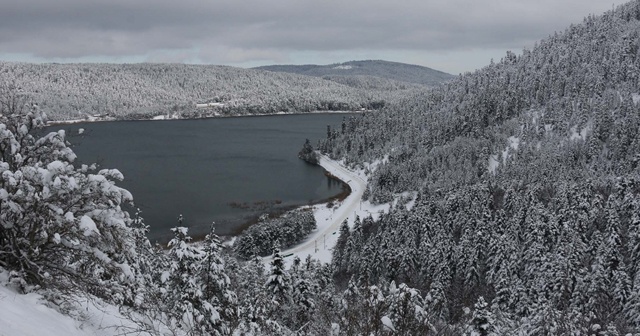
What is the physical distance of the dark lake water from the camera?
80.2 m

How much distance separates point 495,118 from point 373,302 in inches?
5615

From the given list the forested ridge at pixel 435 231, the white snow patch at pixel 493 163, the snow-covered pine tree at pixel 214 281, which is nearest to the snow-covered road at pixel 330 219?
the forested ridge at pixel 435 231

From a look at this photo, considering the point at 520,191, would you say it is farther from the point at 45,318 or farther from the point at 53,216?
the point at 45,318

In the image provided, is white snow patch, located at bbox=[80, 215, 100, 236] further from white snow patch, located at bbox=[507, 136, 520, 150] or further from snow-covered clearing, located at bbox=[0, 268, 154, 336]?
white snow patch, located at bbox=[507, 136, 520, 150]

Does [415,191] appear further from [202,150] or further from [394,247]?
[202,150]

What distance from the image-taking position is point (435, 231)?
2608 inches

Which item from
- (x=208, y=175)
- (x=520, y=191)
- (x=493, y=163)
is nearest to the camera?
(x=520, y=191)

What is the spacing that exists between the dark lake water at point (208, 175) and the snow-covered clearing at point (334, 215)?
5.16 metres

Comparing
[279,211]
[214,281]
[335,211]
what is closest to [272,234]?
[279,211]

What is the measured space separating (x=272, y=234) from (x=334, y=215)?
69.9 feet

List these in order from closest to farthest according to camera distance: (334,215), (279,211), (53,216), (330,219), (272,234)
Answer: (53,216) → (272,234) → (279,211) → (330,219) → (334,215)

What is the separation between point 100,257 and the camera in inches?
315

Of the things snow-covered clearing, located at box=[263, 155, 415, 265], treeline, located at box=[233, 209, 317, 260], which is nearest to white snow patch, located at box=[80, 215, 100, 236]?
snow-covered clearing, located at box=[263, 155, 415, 265]

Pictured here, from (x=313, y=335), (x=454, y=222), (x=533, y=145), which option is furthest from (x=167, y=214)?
(x=533, y=145)
